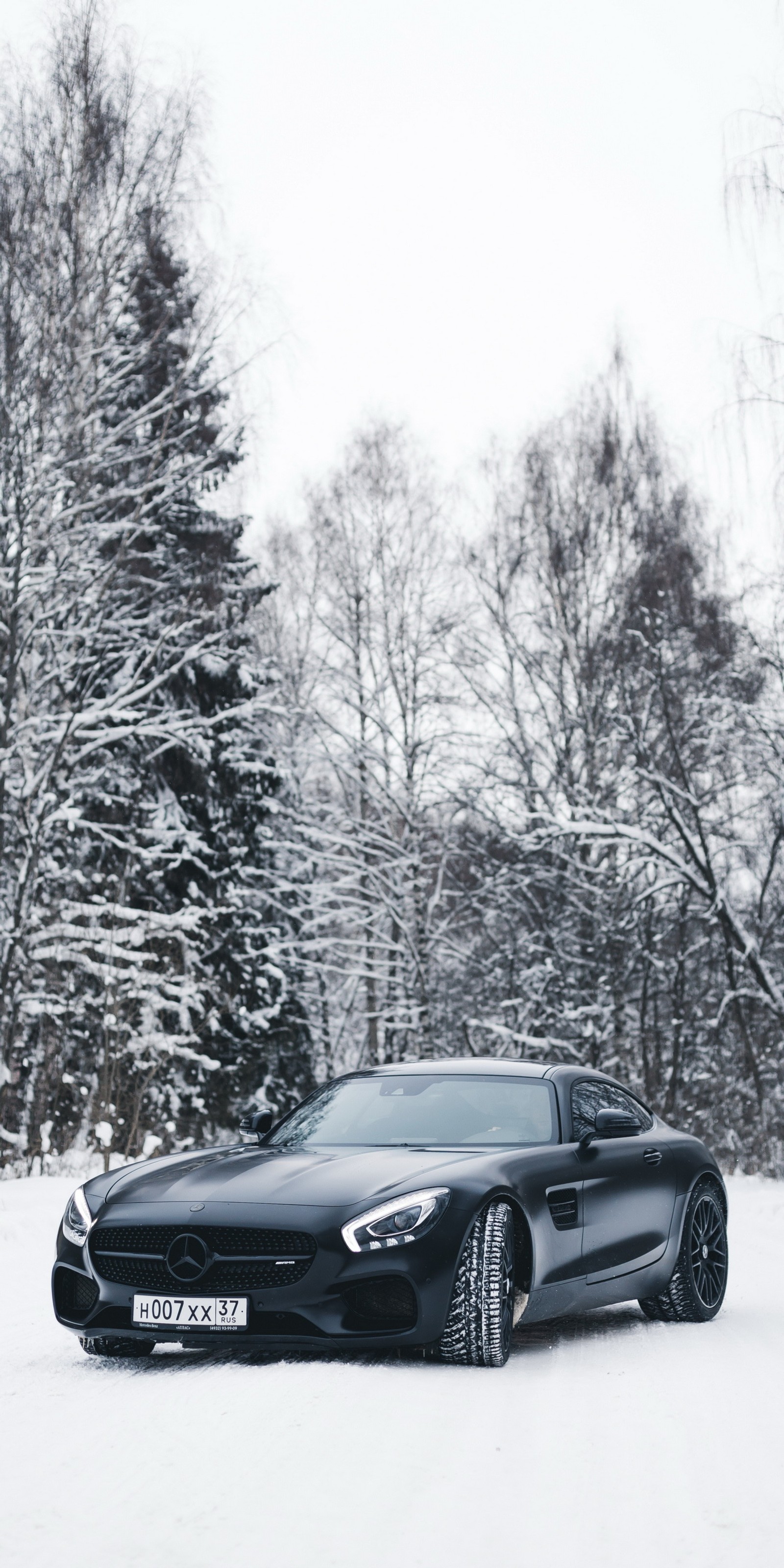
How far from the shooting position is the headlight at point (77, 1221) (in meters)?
5.91

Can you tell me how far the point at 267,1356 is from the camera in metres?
5.62

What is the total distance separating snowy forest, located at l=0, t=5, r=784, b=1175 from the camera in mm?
17391

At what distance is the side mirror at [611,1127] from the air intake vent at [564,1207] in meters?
0.27

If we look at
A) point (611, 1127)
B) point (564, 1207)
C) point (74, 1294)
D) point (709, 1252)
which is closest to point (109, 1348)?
point (74, 1294)

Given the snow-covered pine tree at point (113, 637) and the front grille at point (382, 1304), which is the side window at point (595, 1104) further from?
the snow-covered pine tree at point (113, 637)

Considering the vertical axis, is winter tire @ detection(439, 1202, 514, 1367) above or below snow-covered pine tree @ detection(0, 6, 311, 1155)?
below

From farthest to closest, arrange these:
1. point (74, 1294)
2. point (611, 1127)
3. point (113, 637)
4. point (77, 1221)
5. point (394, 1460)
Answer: point (113, 637)
point (611, 1127)
point (77, 1221)
point (74, 1294)
point (394, 1460)

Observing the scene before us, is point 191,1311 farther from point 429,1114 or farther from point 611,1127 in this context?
point 611,1127

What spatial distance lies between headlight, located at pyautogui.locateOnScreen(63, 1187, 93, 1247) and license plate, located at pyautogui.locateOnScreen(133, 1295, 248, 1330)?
456 millimetres

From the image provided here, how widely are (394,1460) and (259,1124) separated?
10.4 feet

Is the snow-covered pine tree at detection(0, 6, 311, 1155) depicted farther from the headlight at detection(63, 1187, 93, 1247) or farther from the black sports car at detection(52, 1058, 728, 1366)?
the headlight at detection(63, 1187, 93, 1247)

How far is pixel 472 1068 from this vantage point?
23.1ft

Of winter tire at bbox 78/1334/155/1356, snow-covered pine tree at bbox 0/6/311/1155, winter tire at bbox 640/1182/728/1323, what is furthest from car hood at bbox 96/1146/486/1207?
snow-covered pine tree at bbox 0/6/311/1155

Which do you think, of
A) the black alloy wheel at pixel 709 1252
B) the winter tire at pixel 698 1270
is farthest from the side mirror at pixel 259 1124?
the black alloy wheel at pixel 709 1252
